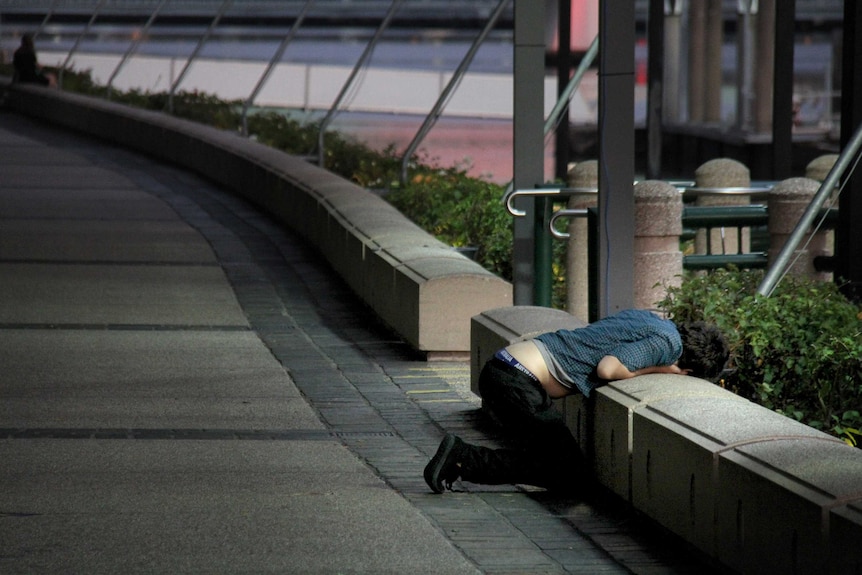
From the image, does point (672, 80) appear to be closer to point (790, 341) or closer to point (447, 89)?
point (447, 89)

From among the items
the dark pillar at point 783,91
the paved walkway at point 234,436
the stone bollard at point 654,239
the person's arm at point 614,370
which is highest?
the dark pillar at point 783,91

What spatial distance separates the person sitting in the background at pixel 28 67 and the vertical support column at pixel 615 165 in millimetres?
27038

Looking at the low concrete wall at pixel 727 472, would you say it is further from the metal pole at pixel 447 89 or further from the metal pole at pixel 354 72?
the metal pole at pixel 354 72

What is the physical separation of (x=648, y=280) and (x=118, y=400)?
3.18 metres

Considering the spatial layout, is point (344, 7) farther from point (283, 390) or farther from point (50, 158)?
point (283, 390)

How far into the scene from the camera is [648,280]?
30.8 ft

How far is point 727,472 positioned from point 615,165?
2.87 meters

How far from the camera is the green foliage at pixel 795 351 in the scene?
6.98 m

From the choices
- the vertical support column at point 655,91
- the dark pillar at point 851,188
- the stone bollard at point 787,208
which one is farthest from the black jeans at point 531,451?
the vertical support column at point 655,91

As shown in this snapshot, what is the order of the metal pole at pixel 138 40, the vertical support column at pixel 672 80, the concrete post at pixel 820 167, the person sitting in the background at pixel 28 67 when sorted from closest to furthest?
the concrete post at pixel 820 167
the metal pole at pixel 138 40
the person sitting in the background at pixel 28 67
the vertical support column at pixel 672 80

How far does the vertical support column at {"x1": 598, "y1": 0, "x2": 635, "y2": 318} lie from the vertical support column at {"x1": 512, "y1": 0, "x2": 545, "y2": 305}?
8.51 ft

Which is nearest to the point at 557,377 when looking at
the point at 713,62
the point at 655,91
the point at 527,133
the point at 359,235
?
the point at 527,133

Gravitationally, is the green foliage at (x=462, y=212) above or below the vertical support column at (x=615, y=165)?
below

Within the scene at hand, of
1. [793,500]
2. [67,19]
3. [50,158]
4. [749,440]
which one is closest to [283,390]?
[749,440]
